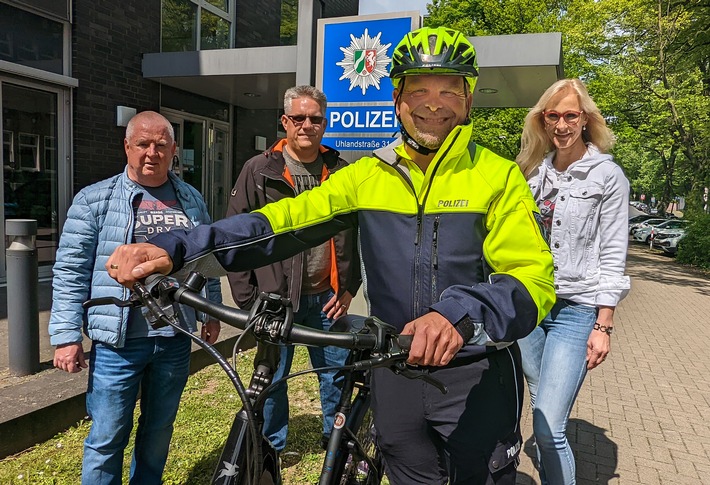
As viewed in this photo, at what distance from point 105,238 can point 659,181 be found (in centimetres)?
6827

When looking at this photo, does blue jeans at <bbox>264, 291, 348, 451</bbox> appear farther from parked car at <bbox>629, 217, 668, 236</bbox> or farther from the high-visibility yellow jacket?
parked car at <bbox>629, 217, 668, 236</bbox>

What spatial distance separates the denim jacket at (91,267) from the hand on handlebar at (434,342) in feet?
5.65

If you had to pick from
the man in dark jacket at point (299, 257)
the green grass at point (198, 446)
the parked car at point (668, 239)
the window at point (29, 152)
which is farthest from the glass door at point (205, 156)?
the parked car at point (668, 239)

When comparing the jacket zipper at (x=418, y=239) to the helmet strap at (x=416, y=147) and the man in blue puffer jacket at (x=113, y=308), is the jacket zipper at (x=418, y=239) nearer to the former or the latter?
the helmet strap at (x=416, y=147)

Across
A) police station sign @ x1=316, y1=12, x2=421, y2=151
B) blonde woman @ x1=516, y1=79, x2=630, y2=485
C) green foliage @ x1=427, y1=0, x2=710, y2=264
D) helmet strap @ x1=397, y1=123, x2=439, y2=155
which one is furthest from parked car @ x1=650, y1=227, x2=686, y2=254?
helmet strap @ x1=397, y1=123, x2=439, y2=155

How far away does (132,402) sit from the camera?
2.63m

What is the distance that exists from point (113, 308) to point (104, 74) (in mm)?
7266

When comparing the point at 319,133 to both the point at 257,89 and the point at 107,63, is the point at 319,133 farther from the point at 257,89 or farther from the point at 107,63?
the point at 257,89

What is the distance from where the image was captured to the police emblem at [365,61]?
16.9 feet

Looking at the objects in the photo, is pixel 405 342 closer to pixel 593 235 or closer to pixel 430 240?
pixel 430 240

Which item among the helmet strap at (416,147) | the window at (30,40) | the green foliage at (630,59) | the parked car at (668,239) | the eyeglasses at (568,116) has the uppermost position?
the green foliage at (630,59)

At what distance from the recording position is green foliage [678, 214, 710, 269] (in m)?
18.5

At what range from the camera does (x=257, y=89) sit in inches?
405

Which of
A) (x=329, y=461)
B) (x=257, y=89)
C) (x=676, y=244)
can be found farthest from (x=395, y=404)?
(x=676, y=244)
